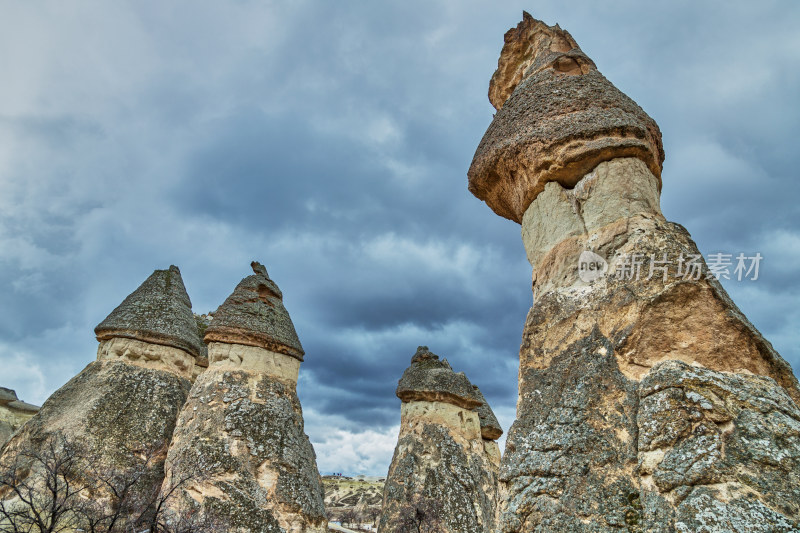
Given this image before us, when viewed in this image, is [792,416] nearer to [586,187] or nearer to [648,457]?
[648,457]

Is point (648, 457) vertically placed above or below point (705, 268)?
below

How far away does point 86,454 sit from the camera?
6.41 m

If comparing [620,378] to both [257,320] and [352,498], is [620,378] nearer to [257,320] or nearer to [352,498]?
[257,320]

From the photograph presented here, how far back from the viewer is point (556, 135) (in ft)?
13.0

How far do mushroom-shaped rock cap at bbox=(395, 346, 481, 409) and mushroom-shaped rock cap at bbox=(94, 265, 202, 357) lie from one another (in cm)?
461

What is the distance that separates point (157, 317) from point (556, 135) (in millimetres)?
6768

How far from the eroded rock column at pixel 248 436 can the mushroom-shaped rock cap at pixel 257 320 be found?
0.01 meters

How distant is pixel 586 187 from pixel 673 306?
1.25 meters

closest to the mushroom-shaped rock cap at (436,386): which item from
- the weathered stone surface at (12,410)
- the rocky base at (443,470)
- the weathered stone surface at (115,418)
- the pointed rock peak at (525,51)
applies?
the rocky base at (443,470)

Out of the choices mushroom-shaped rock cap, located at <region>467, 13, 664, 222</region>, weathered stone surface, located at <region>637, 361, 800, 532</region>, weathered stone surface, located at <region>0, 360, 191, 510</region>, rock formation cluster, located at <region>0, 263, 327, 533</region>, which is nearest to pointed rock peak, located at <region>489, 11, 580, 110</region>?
mushroom-shaped rock cap, located at <region>467, 13, 664, 222</region>

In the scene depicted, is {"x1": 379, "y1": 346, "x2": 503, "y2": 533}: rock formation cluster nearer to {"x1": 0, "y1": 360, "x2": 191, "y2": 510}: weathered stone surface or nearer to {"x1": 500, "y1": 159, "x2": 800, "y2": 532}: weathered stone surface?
{"x1": 0, "y1": 360, "x2": 191, "y2": 510}: weathered stone surface

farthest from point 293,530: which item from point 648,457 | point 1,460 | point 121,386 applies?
point 648,457

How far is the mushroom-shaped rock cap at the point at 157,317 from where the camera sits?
7652 millimetres

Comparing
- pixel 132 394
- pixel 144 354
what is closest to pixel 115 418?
pixel 132 394
